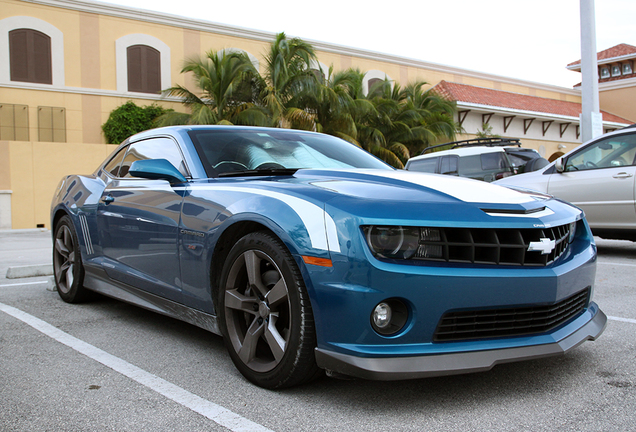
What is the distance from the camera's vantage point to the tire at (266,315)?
8.02 ft

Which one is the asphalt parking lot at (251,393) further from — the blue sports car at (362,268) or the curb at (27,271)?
the curb at (27,271)

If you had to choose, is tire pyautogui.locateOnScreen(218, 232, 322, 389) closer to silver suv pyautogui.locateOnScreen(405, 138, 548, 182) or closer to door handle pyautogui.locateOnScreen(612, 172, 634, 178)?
door handle pyautogui.locateOnScreen(612, 172, 634, 178)

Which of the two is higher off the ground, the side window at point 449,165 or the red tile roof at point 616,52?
the red tile roof at point 616,52

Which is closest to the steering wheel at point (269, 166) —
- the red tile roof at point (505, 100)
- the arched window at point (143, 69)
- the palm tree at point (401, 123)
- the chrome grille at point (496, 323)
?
the chrome grille at point (496, 323)

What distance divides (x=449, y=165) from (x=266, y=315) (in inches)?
422

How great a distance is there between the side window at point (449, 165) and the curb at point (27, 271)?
28.4ft

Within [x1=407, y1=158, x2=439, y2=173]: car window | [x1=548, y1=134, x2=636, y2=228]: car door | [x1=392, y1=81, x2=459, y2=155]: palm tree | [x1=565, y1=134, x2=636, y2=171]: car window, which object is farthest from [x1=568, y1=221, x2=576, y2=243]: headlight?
[x1=392, y1=81, x2=459, y2=155]: palm tree

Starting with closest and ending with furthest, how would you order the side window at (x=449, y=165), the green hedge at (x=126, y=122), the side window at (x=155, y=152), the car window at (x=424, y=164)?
the side window at (x=155, y=152) < the side window at (x=449, y=165) < the car window at (x=424, y=164) < the green hedge at (x=126, y=122)

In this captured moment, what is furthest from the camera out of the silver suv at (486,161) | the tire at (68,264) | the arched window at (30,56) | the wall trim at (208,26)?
the wall trim at (208,26)

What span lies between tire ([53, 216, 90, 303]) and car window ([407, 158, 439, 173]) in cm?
946

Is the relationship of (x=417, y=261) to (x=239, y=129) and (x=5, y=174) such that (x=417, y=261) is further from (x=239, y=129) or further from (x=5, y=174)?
(x=5, y=174)

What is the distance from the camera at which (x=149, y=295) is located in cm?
→ 359

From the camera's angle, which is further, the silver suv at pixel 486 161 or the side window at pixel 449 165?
the side window at pixel 449 165

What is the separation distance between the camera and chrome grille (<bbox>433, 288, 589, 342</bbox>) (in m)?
2.35
